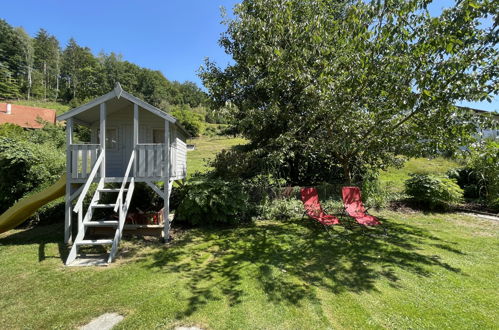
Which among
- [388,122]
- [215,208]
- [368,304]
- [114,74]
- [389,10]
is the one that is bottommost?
[368,304]

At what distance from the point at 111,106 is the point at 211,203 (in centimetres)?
436

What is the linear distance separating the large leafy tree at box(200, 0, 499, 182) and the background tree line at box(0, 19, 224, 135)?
37.3 metres

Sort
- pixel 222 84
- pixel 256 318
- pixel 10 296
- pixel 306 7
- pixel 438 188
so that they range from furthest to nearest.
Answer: pixel 222 84 < pixel 438 188 < pixel 306 7 < pixel 10 296 < pixel 256 318

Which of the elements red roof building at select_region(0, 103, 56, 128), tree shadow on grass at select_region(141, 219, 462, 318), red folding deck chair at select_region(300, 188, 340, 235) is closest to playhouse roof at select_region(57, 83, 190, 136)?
tree shadow on grass at select_region(141, 219, 462, 318)

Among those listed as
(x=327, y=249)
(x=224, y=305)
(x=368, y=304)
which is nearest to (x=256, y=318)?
(x=224, y=305)

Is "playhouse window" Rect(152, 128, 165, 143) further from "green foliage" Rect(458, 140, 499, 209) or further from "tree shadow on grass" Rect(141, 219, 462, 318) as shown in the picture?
"green foliage" Rect(458, 140, 499, 209)

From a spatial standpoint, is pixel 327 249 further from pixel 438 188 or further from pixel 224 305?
pixel 438 188

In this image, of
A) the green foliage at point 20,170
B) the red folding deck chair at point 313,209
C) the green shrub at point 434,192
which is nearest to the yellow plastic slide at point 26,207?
the green foliage at point 20,170

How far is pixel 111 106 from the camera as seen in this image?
294 inches

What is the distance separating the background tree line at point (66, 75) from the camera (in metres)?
52.9

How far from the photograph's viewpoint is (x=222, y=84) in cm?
1037

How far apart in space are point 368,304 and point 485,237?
536 cm

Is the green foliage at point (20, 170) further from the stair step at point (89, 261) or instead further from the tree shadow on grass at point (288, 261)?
the tree shadow on grass at point (288, 261)

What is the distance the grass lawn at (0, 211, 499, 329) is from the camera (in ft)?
10.2
